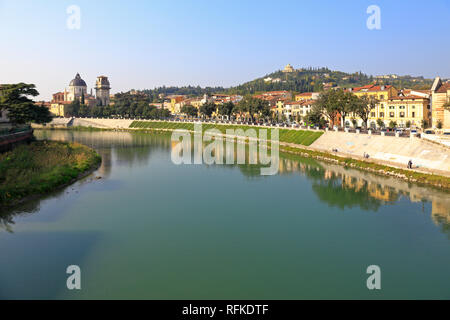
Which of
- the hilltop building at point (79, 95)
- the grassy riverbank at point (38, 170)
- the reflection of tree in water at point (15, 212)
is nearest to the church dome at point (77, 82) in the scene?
the hilltop building at point (79, 95)

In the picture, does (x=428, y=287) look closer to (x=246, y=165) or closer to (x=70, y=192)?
(x=70, y=192)

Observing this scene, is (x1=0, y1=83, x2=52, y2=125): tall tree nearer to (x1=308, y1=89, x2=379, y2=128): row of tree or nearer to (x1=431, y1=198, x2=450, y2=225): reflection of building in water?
(x1=308, y1=89, x2=379, y2=128): row of tree

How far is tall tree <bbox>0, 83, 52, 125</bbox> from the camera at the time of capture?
4688 cm

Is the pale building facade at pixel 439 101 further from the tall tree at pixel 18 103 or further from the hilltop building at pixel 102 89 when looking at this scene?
the hilltop building at pixel 102 89

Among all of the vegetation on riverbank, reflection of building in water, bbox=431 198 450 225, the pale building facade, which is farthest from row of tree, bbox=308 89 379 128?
reflection of building in water, bbox=431 198 450 225

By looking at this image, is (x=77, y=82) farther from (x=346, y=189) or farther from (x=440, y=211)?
(x=440, y=211)

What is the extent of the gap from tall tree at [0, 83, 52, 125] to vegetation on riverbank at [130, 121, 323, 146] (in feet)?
100

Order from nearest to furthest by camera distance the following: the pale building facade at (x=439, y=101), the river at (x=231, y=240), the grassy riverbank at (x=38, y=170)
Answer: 1. the river at (x=231, y=240)
2. the grassy riverbank at (x=38, y=170)
3. the pale building facade at (x=439, y=101)

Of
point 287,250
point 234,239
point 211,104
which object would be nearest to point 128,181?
point 234,239

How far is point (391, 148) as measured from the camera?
1425 inches

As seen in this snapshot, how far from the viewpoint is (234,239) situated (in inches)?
723

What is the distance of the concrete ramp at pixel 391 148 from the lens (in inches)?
1201

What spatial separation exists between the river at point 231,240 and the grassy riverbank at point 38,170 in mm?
1182

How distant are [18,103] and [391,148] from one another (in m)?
40.1
